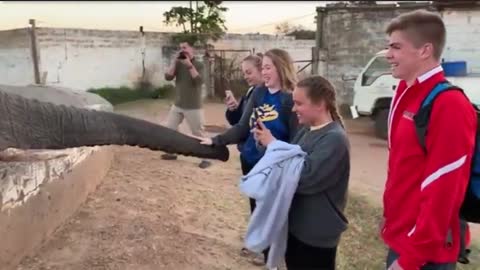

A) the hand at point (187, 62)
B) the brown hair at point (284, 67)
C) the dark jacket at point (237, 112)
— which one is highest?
the brown hair at point (284, 67)

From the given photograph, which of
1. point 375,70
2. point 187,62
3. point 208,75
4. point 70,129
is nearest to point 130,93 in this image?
point 208,75

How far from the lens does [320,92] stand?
2889 mm

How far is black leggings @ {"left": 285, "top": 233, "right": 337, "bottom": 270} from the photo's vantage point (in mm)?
2912

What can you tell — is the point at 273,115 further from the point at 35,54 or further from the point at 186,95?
the point at 35,54

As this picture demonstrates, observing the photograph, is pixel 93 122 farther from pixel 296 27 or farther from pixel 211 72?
pixel 296 27

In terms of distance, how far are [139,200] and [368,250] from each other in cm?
217

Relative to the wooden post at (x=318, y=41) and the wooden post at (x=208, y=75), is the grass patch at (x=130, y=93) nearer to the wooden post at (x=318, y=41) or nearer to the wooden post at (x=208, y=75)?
the wooden post at (x=208, y=75)

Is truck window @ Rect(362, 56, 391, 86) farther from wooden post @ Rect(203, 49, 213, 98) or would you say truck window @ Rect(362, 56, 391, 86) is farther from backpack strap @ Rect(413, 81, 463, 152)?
backpack strap @ Rect(413, 81, 463, 152)

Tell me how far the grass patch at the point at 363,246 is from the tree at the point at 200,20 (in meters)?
14.4

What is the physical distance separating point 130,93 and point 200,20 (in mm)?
4168

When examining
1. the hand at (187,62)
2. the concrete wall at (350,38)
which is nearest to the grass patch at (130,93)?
the concrete wall at (350,38)

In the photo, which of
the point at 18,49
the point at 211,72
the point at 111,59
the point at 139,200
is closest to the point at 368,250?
the point at 139,200

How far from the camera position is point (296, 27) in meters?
31.5

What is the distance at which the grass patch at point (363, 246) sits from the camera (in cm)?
501
